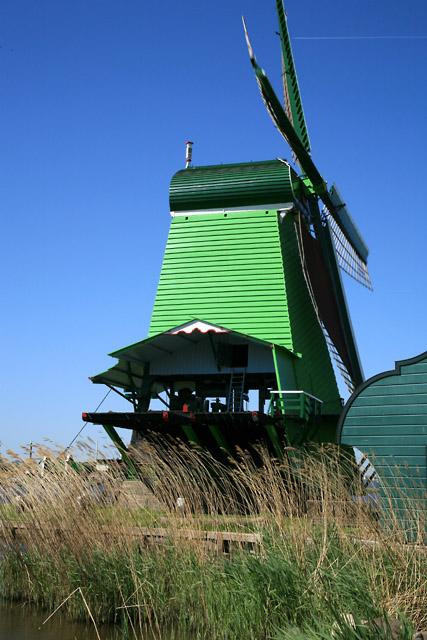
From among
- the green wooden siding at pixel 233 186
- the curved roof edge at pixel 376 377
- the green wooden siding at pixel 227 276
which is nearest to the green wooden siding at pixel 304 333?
the green wooden siding at pixel 227 276

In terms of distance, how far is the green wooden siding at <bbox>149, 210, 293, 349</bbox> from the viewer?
57.3ft

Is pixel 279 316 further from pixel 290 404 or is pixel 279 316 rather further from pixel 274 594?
pixel 274 594

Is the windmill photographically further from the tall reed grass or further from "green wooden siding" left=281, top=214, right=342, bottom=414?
the tall reed grass

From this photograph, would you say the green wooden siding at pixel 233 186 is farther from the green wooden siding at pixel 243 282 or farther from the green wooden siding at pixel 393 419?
the green wooden siding at pixel 393 419

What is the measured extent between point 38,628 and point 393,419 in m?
5.48

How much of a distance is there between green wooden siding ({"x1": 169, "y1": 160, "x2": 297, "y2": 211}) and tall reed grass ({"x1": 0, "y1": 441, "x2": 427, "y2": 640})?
12.0 meters

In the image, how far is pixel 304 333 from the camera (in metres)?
18.5

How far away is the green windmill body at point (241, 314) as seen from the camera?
52.3 ft

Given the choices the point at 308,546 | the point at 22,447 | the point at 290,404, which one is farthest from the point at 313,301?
the point at 308,546

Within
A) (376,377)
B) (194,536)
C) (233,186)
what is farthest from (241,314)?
(194,536)

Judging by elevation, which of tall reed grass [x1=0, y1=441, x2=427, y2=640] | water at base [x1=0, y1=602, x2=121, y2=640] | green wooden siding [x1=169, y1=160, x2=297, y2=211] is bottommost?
water at base [x1=0, y1=602, x2=121, y2=640]

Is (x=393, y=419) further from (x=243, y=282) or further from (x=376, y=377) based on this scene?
(x=243, y=282)

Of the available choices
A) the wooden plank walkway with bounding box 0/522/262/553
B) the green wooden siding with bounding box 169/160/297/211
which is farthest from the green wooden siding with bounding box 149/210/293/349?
the wooden plank walkway with bounding box 0/522/262/553

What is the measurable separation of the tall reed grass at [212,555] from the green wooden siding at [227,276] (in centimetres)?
950
